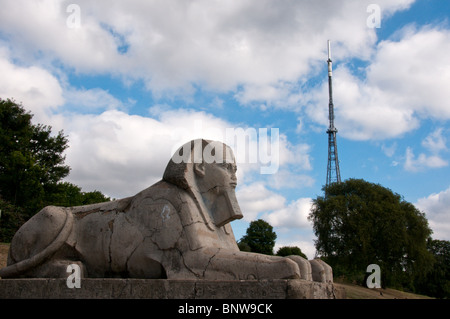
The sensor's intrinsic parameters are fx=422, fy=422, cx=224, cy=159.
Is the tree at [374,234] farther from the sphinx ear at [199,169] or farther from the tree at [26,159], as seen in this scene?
the sphinx ear at [199,169]

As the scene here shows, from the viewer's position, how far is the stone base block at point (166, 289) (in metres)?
3.71

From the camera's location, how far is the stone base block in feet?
12.2

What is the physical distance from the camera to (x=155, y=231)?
472 centimetres

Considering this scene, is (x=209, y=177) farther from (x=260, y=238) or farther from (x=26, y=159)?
(x=260, y=238)

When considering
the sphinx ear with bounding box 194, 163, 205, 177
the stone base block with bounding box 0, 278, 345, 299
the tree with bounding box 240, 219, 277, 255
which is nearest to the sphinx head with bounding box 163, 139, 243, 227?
the sphinx ear with bounding box 194, 163, 205, 177

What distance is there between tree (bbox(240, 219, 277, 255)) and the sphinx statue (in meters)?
25.7

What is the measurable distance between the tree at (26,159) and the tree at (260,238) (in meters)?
13.8

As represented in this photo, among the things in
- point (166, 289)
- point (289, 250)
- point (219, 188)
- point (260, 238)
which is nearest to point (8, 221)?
point (260, 238)

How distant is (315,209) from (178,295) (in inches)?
1145

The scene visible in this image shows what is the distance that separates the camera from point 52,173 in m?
28.3

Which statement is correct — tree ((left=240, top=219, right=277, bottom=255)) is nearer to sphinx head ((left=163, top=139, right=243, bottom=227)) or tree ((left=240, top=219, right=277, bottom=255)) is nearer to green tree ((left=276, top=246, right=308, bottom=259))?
green tree ((left=276, top=246, right=308, bottom=259))

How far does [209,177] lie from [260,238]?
2657cm
